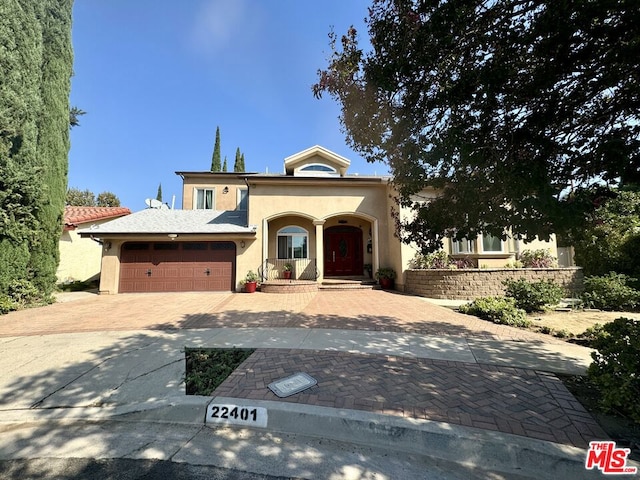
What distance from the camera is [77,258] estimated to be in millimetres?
16375

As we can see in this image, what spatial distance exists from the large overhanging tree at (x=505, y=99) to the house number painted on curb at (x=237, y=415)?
3.71 m

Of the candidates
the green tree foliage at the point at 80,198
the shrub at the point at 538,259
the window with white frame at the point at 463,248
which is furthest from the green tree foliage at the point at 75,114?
the shrub at the point at 538,259

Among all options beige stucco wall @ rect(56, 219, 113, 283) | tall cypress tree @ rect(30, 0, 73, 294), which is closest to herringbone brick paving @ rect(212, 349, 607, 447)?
tall cypress tree @ rect(30, 0, 73, 294)

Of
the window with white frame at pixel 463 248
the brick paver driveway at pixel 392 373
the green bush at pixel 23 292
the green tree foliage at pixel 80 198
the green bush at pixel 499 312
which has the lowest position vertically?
the brick paver driveway at pixel 392 373

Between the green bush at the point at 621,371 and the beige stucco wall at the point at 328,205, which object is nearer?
the green bush at the point at 621,371

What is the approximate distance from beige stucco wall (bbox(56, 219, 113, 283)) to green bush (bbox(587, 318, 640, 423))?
2024 cm

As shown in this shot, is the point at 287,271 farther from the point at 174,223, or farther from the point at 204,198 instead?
the point at 204,198

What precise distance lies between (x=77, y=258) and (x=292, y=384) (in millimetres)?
19071

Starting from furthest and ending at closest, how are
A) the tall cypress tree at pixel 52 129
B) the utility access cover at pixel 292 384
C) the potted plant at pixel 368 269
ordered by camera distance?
the potted plant at pixel 368 269, the tall cypress tree at pixel 52 129, the utility access cover at pixel 292 384

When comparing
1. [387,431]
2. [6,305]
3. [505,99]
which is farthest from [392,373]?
[6,305]

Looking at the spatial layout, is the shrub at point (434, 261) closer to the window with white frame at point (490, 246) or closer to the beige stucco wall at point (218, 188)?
the window with white frame at point (490, 246)

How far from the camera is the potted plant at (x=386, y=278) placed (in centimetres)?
1341

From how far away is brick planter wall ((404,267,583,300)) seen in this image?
35.9 ft

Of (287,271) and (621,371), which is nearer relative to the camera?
(621,371)
